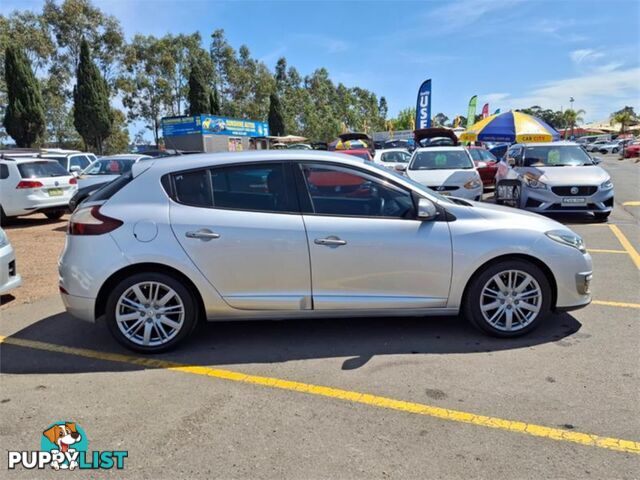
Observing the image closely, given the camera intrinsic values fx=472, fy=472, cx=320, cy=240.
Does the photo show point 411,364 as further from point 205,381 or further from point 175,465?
point 175,465

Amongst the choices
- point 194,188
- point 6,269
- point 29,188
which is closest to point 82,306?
point 194,188

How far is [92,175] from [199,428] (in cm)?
1089

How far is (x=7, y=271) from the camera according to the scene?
16.3ft

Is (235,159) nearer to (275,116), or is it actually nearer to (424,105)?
(424,105)

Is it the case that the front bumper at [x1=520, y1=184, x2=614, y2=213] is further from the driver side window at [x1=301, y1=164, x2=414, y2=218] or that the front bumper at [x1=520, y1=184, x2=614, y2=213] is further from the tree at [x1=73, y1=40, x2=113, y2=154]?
the tree at [x1=73, y1=40, x2=113, y2=154]

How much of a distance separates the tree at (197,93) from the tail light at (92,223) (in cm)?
4247

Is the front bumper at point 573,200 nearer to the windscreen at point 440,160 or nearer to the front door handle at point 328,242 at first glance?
the windscreen at point 440,160

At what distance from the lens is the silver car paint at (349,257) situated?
12.5 feet

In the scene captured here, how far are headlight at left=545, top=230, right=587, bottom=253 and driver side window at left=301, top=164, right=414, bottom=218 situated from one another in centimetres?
124

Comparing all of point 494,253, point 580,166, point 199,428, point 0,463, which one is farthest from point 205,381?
point 580,166

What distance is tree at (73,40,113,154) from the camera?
33.5 m

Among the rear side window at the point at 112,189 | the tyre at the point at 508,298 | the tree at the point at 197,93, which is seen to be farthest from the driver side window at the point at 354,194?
the tree at the point at 197,93

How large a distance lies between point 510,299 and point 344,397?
175 centimetres

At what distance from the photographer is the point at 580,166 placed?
33.3 feet
